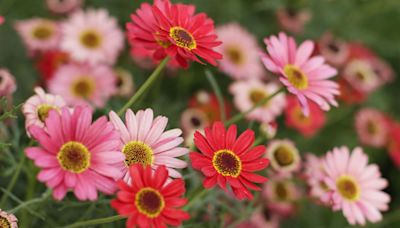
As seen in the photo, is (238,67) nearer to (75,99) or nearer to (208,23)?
(75,99)

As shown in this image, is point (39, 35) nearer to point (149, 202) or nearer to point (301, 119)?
point (301, 119)

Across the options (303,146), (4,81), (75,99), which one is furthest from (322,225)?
(4,81)

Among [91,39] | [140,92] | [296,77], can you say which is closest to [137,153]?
[140,92]

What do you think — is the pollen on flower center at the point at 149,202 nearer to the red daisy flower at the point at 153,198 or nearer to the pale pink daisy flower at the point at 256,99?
the red daisy flower at the point at 153,198

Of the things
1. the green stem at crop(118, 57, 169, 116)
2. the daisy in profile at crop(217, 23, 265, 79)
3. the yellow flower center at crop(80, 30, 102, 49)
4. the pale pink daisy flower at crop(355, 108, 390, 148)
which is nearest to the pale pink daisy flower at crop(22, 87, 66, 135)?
the green stem at crop(118, 57, 169, 116)

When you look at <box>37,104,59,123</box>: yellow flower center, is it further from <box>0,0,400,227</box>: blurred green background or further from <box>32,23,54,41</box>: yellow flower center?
<box>32,23,54,41</box>: yellow flower center
